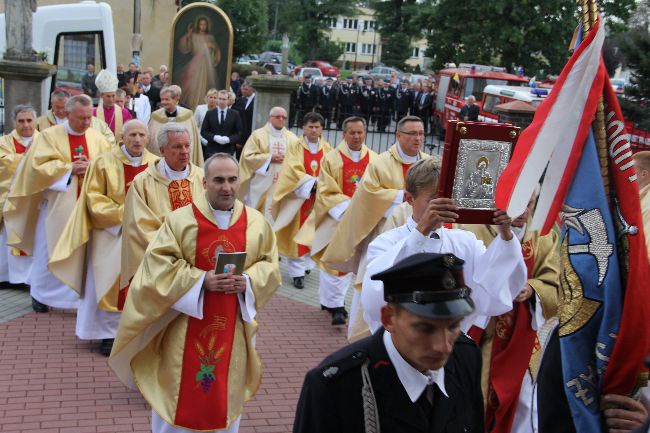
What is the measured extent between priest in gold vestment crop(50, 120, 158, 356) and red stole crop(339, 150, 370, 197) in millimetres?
2352

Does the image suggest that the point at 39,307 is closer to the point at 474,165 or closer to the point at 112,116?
the point at 112,116

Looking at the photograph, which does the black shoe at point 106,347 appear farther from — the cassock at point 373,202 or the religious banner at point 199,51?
the religious banner at point 199,51

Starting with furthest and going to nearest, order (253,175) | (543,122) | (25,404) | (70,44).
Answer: (70,44), (253,175), (25,404), (543,122)

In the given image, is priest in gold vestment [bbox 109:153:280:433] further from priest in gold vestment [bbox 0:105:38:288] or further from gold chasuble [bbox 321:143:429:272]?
priest in gold vestment [bbox 0:105:38:288]

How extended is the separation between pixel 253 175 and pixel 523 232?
7081 millimetres

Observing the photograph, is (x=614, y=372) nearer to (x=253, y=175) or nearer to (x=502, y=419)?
(x=502, y=419)

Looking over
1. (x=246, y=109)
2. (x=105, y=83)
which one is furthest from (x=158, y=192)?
(x=246, y=109)

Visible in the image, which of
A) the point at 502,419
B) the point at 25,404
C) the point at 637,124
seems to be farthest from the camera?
the point at 637,124

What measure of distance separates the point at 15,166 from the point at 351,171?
3.77 metres

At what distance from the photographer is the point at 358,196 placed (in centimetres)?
730

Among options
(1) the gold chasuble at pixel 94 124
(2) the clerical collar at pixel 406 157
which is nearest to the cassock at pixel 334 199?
(2) the clerical collar at pixel 406 157

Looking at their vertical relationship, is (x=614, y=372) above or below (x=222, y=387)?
above

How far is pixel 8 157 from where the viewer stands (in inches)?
345

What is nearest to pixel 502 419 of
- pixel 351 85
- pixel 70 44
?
pixel 70 44
